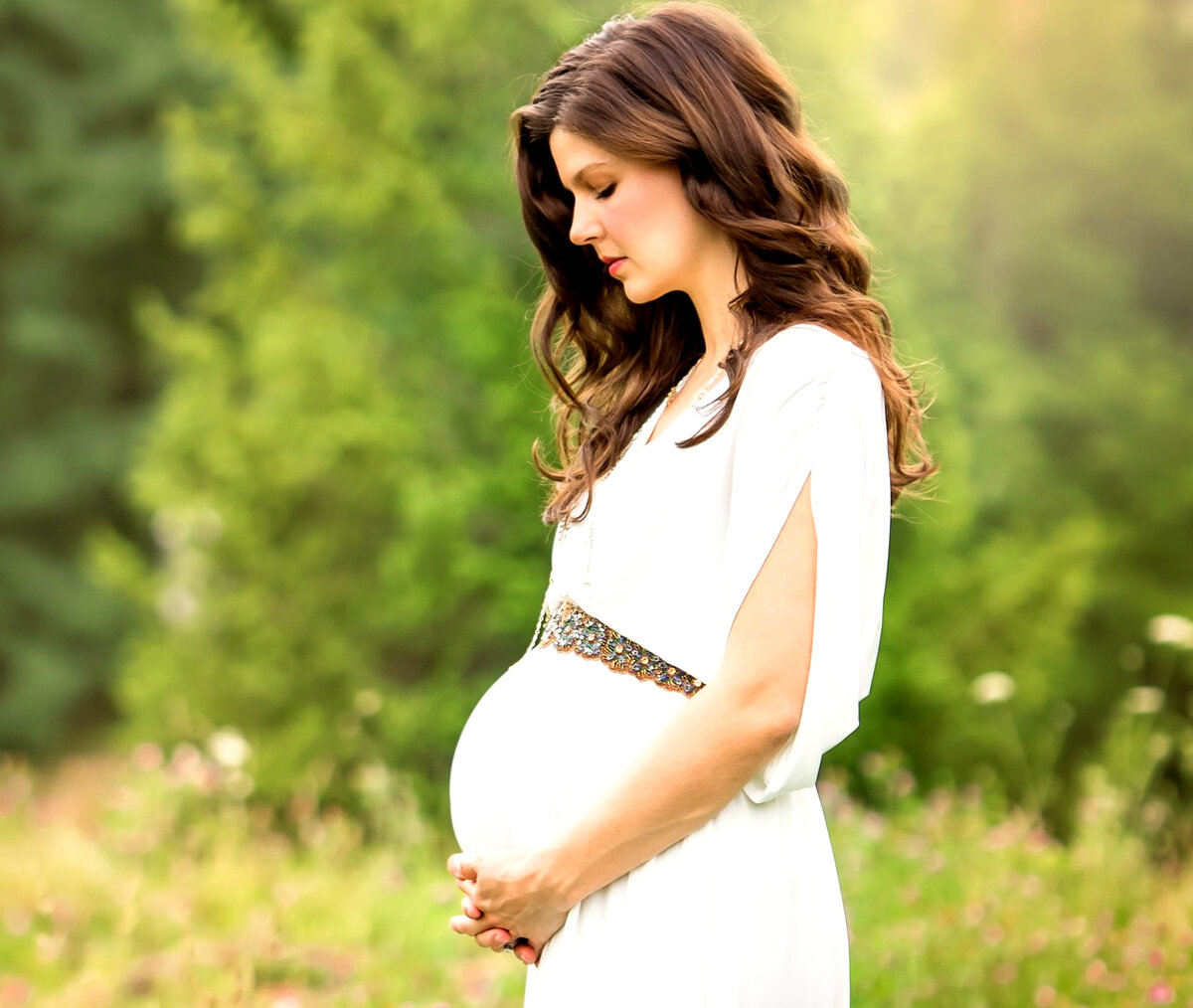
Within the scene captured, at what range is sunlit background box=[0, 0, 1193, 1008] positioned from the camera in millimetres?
4320

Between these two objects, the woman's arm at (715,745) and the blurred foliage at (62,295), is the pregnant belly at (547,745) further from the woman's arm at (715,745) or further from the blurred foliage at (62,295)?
the blurred foliage at (62,295)

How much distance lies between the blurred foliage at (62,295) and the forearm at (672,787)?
36.2ft

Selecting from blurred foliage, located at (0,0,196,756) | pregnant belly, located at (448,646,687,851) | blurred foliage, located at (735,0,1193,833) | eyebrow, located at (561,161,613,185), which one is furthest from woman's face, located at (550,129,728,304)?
blurred foliage, located at (0,0,196,756)

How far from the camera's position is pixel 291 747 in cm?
722

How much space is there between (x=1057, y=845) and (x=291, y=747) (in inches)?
163

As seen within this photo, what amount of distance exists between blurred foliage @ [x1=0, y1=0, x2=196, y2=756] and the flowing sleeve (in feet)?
36.7

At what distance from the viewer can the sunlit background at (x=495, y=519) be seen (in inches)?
170

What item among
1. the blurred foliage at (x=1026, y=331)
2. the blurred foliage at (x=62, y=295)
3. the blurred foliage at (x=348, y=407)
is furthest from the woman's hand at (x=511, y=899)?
the blurred foliage at (x=62, y=295)

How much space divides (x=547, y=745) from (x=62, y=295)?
11940 millimetres

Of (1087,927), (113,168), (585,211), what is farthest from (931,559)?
(113,168)

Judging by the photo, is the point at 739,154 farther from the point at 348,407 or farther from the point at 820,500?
the point at 348,407

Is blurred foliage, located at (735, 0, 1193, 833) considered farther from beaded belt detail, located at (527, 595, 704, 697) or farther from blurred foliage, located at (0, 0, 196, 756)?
blurred foliage, located at (0, 0, 196, 756)

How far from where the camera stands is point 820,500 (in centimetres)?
149

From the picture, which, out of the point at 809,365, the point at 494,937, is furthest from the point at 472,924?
the point at 809,365
